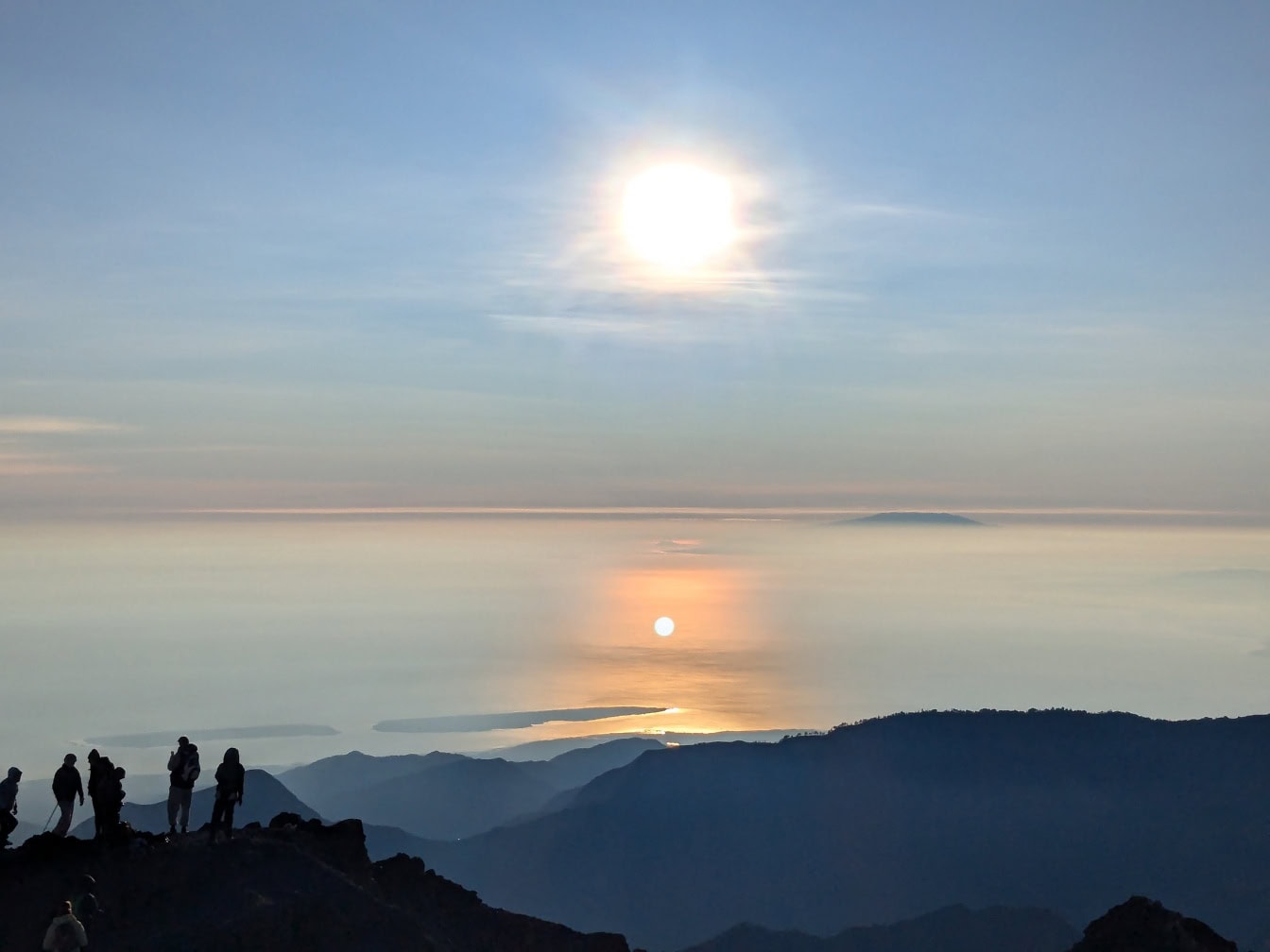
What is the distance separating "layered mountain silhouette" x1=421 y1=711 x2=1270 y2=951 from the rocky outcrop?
97967 mm

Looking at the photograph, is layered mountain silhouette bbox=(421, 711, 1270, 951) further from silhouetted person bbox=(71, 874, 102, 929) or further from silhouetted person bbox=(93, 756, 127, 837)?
silhouetted person bbox=(71, 874, 102, 929)

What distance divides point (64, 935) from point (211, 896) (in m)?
6.36

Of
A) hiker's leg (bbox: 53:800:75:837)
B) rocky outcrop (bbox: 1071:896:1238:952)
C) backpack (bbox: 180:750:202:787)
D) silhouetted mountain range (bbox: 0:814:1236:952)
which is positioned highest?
backpack (bbox: 180:750:202:787)

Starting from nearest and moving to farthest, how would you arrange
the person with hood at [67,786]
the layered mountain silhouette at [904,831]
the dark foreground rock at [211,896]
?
1. the dark foreground rock at [211,896]
2. the person with hood at [67,786]
3. the layered mountain silhouette at [904,831]

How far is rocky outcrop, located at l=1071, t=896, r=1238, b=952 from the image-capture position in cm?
3775

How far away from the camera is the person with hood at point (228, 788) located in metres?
24.9

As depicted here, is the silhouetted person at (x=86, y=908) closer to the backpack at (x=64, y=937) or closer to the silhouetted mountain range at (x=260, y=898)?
the silhouetted mountain range at (x=260, y=898)

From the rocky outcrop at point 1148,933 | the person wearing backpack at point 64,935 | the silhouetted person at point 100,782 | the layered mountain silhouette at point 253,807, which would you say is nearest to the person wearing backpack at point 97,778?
the silhouetted person at point 100,782

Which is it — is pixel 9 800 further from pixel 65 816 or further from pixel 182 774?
pixel 182 774

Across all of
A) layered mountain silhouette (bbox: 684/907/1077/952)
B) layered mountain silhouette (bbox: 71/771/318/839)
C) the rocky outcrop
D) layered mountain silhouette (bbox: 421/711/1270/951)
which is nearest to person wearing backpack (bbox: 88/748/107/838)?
the rocky outcrop

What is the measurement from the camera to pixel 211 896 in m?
25.1

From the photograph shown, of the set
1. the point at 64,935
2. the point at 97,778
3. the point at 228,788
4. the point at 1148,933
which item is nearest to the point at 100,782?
the point at 97,778

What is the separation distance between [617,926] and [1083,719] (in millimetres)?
75935

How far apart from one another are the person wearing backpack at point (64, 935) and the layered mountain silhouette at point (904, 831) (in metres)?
129
